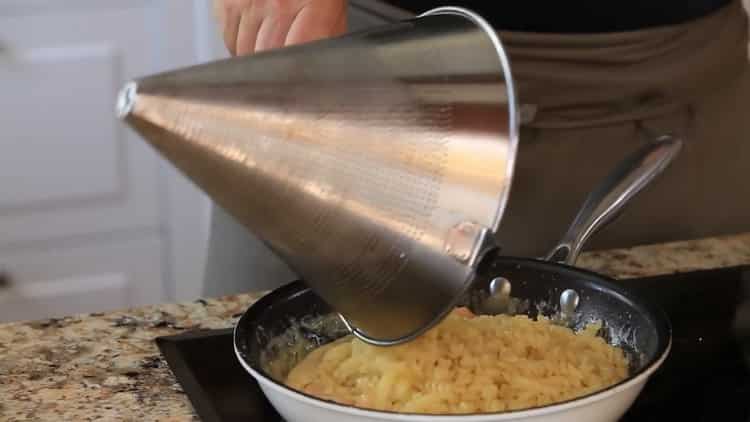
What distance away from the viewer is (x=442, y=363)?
687 millimetres

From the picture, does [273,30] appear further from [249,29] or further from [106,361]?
[106,361]

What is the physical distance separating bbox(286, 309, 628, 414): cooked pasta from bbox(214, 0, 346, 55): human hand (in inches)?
7.8

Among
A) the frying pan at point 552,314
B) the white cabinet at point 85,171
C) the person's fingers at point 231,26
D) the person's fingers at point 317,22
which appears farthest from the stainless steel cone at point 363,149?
the white cabinet at point 85,171

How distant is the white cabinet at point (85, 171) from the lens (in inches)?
68.7

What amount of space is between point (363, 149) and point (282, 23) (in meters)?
0.25

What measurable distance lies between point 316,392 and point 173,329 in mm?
175

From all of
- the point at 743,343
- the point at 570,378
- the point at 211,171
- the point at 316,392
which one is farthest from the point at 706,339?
the point at 211,171

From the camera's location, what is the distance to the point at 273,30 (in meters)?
0.77

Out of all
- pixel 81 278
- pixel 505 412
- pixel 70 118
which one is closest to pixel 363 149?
pixel 505 412

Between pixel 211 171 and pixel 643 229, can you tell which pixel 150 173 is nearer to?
pixel 643 229

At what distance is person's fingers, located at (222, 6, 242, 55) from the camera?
852 millimetres

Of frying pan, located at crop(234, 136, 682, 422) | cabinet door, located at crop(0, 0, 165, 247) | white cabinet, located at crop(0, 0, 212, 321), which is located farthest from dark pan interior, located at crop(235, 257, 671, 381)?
cabinet door, located at crop(0, 0, 165, 247)

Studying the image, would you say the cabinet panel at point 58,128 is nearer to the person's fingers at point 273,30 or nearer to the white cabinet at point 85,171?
the white cabinet at point 85,171

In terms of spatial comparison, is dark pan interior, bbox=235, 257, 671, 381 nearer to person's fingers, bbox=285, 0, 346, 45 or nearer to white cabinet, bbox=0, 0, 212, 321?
person's fingers, bbox=285, 0, 346, 45
